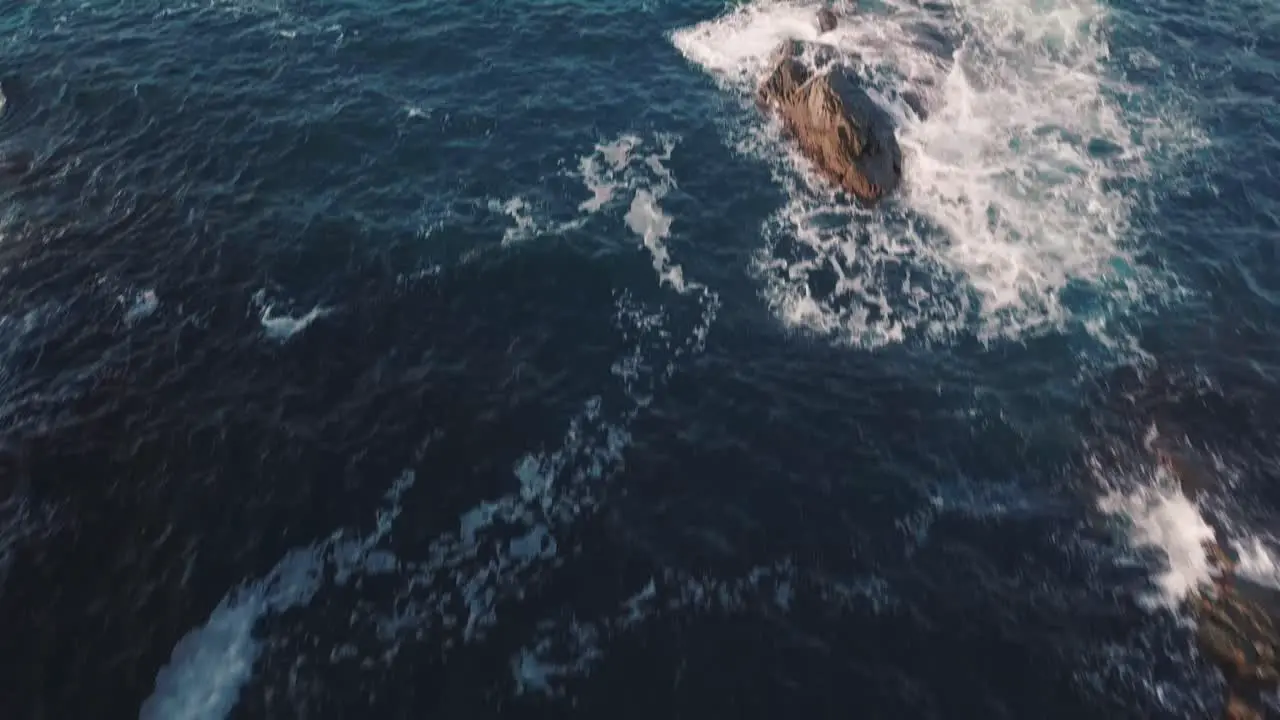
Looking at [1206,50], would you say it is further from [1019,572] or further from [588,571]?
[588,571]

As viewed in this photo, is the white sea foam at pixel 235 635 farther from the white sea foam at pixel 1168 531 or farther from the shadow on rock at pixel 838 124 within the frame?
the shadow on rock at pixel 838 124

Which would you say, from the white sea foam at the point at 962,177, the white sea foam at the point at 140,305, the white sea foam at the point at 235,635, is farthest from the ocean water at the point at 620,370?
the white sea foam at the point at 140,305

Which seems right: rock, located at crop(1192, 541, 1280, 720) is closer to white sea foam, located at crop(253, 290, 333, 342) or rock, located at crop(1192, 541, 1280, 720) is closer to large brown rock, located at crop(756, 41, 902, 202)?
large brown rock, located at crop(756, 41, 902, 202)

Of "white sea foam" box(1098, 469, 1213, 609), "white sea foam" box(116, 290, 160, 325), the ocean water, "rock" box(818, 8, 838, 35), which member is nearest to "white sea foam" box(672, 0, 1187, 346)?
the ocean water

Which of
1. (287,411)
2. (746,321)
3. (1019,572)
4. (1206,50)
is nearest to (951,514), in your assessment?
(1019,572)

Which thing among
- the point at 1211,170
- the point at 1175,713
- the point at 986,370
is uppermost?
the point at 1211,170

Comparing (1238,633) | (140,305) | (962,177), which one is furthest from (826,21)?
(140,305)

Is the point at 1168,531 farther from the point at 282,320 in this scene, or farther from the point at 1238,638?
the point at 282,320
